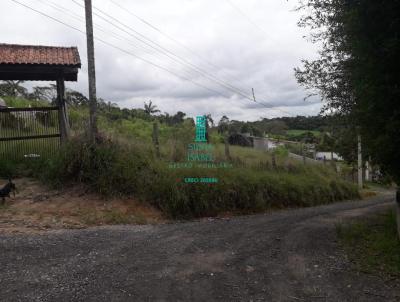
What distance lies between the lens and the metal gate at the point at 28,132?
32.3 feet

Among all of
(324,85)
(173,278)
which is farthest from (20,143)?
(324,85)

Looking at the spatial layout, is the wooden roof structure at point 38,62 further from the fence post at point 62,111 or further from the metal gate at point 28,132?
the metal gate at point 28,132

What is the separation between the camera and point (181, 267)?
191 inches

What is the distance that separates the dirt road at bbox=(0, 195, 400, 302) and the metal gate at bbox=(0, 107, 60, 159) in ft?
15.0

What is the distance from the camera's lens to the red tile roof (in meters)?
9.62

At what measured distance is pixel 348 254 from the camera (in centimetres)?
565

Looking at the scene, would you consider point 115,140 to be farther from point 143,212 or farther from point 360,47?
point 360,47

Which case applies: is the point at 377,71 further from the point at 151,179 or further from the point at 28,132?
the point at 28,132

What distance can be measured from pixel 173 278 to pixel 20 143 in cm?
770

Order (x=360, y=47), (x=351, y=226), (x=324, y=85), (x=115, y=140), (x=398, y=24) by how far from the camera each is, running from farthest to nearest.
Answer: (x=115, y=140) < (x=324, y=85) < (x=351, y=226) < (x=360, y=47) < (x=398, y=24)

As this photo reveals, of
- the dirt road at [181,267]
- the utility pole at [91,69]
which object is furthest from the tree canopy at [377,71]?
the utility pole at [91,69]

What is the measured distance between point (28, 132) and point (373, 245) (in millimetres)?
9332

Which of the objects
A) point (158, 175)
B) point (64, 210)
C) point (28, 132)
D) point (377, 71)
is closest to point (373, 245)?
point (377, 71)

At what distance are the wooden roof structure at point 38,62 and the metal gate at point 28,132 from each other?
113cm
